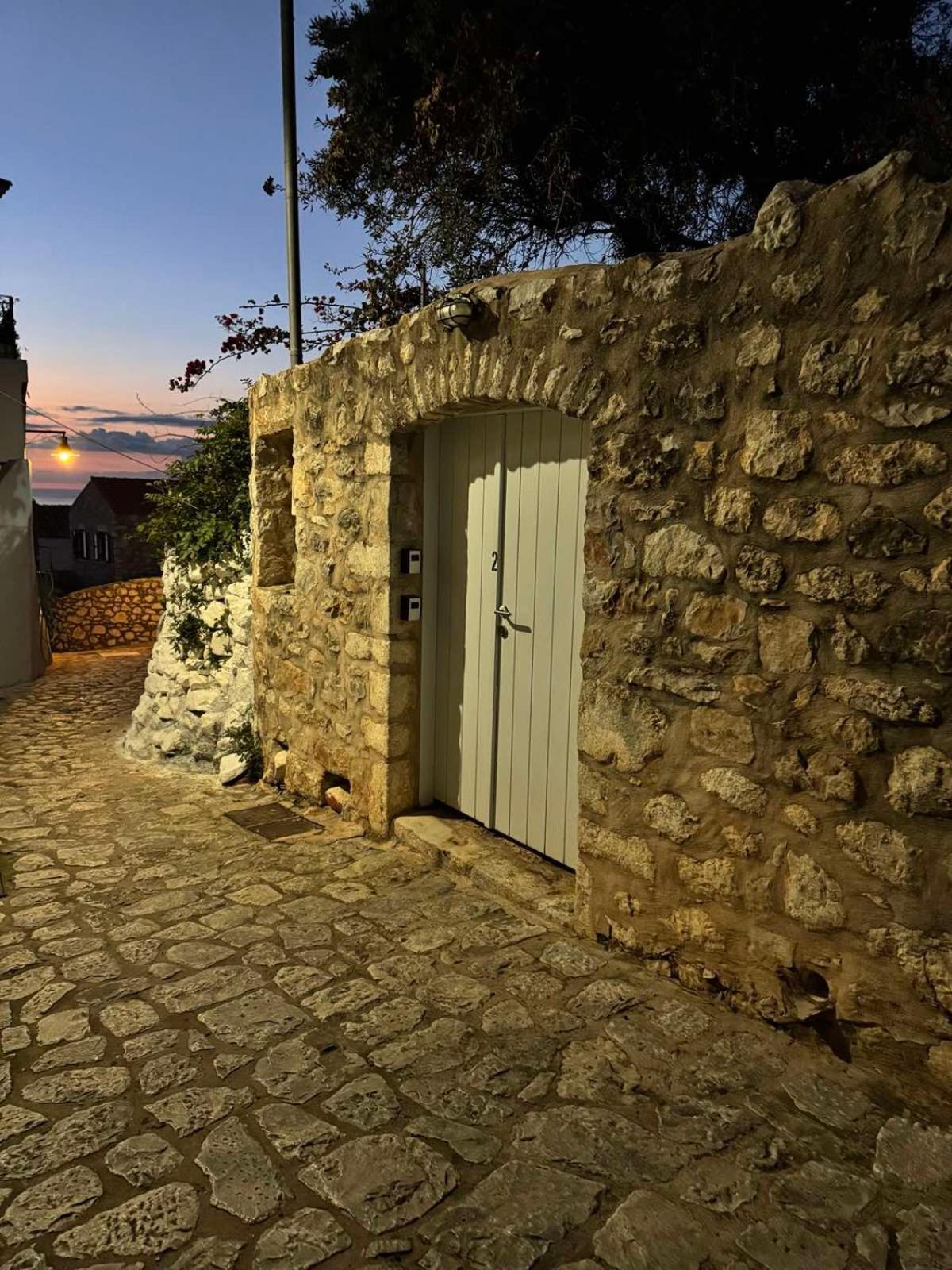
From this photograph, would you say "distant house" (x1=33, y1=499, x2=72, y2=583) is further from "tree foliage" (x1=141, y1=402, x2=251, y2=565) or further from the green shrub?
the green shrub

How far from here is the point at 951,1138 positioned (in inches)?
83.4

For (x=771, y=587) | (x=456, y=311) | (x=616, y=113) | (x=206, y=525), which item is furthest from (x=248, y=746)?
(x=616, y=113)

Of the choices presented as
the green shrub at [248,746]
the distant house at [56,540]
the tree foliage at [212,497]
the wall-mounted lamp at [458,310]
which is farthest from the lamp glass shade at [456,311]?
Result: the distant house at [56,540]

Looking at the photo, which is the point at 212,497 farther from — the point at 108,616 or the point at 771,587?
the point at 108,616

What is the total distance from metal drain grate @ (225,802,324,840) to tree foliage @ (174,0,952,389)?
12.4ft

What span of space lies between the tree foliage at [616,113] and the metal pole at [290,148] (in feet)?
3.92

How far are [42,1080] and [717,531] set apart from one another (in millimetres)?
2591

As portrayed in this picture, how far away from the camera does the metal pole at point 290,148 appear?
565 cm

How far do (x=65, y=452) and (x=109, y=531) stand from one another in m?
14.5

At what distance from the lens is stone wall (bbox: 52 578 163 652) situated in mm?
13227

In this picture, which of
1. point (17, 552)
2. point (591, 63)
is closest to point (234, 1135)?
point (591, 63)

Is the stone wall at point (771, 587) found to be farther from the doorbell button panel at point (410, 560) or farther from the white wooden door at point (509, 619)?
the doorbell button panel at point (410, 560)

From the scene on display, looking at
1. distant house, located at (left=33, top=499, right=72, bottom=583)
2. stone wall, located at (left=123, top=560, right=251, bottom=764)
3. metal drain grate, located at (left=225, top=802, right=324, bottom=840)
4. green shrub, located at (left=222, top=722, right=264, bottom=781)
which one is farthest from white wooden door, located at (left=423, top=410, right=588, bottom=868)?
distant house, located at (left=33, top=499, right=72, bottom=583)

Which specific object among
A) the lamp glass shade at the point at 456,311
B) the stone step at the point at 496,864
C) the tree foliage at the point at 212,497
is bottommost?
the stone step at the point at 496,864
